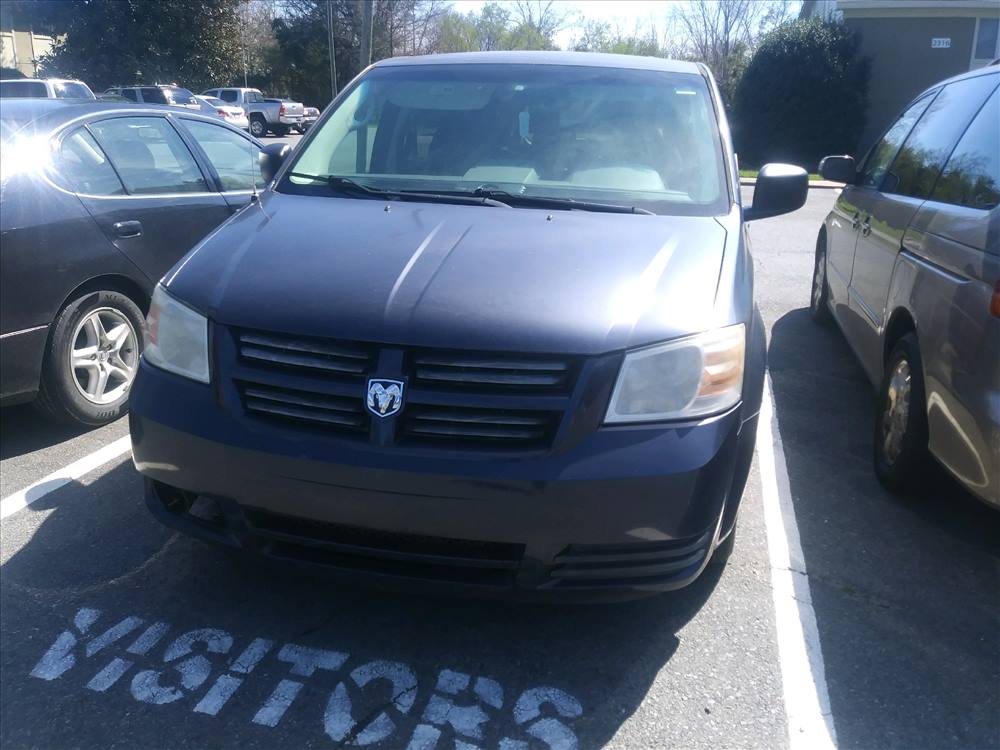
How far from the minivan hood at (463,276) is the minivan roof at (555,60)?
4.01 feet

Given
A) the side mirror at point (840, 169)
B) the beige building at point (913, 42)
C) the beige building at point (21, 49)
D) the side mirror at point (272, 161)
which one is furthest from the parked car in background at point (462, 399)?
the beige building at point (21, 49)

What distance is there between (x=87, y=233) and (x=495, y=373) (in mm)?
3023

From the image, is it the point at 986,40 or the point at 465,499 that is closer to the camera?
the point at 465,499

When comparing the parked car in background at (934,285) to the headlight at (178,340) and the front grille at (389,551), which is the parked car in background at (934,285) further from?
the headlight at (178,340)

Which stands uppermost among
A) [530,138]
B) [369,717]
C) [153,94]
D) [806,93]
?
[806,93]

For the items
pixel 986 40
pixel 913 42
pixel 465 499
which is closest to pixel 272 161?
pixel 465 499

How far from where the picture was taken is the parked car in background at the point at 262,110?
115 feet

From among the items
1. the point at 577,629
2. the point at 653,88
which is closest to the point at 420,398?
the point at 577,629

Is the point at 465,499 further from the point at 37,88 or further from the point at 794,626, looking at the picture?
the point at 37,88

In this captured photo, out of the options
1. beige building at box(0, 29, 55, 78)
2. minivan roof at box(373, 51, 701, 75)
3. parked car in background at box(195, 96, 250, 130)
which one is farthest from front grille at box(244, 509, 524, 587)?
beige building at box(0, 29, 55, 78)

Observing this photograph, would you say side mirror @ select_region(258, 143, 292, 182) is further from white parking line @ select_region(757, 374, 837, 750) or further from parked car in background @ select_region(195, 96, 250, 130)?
parked car in background @ select_region(195, 96, 250, 130)

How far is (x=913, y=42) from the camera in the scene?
24.4 m

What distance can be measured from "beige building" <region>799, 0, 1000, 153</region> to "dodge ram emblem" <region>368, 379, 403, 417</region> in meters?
25.0

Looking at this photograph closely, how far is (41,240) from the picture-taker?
4.47 meters
